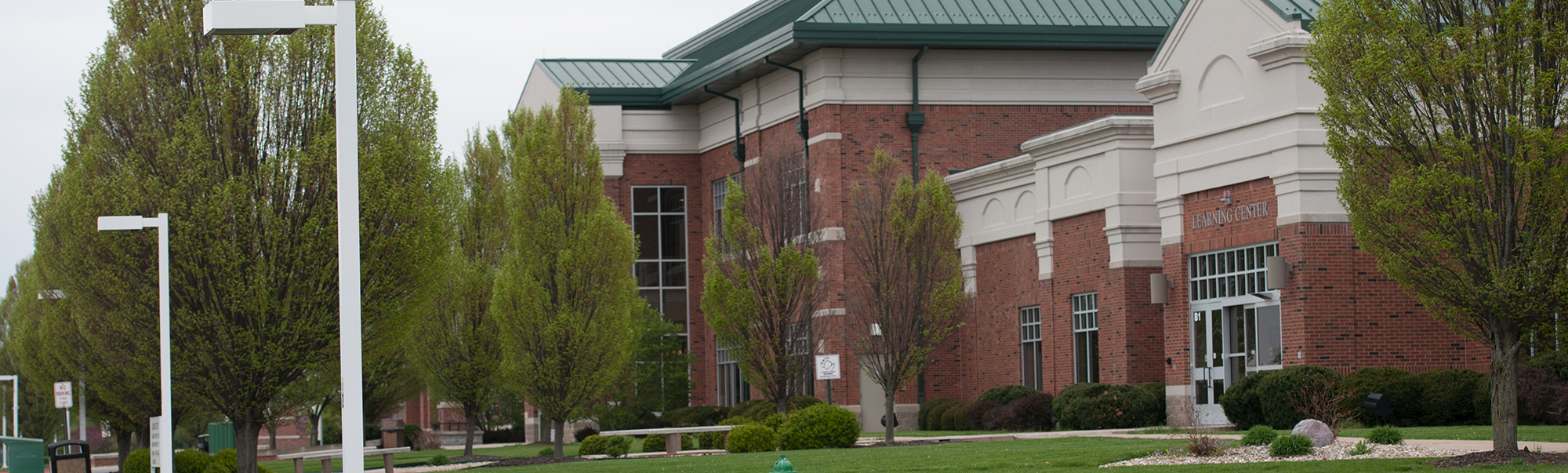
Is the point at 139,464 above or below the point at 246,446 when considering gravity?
below

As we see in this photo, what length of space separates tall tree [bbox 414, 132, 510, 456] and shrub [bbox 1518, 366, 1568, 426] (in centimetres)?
1859

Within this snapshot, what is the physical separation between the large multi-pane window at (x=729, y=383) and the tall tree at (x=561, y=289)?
1389 cm

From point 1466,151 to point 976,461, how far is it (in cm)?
653

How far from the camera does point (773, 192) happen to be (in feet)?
102

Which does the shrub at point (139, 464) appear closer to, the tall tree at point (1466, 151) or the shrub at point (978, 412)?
the shrub at point (978, 412)

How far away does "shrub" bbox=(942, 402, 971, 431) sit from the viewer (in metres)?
32.9

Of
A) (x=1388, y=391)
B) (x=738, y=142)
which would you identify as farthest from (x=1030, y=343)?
(x=1388, y=391)

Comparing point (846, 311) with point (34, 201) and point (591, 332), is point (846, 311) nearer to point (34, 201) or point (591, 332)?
point (591, 332)

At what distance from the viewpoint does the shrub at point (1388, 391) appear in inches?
908

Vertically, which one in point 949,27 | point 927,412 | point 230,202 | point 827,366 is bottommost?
point 927,412

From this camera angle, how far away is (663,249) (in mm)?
44500

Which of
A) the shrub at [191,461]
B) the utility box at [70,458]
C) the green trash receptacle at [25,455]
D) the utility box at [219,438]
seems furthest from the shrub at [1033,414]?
the utility box at [219,438]

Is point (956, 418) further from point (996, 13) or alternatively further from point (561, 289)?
point (996, 13)

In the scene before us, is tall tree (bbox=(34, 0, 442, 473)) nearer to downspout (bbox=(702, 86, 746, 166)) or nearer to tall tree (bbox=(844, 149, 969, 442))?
tall tree (bbox=(844, 149, 969, 442))
